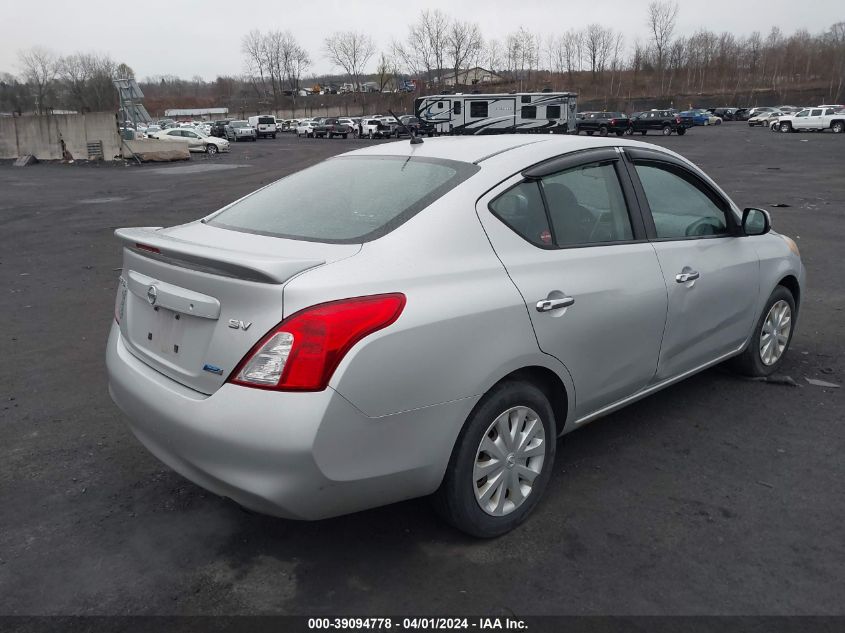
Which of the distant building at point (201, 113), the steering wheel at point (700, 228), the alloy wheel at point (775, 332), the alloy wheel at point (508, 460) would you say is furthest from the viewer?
the distant building at point (201, 113)

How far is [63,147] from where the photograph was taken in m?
32.7

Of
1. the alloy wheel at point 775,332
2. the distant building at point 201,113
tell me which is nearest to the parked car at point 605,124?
the alloy wheel at point 775,332

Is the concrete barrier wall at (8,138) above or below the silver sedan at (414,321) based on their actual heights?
above

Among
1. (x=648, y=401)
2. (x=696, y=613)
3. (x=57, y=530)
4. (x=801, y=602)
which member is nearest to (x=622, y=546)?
(x=696, y=613)

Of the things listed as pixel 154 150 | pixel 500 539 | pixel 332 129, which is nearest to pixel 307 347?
pixel 500 539

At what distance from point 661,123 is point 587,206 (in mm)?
49682

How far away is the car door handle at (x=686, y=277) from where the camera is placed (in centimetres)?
379

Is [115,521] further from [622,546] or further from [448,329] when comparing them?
[622,546]

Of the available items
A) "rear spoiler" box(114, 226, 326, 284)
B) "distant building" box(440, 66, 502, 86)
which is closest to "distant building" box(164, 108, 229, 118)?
"distant building" box(440, 66, 502, 86)

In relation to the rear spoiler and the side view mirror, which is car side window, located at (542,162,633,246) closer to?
the side view mirror

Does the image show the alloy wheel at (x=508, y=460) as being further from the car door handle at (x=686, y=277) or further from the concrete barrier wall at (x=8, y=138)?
the concrete barrier wall at (x=8, y=138)

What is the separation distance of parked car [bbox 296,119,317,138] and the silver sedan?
2424 inches

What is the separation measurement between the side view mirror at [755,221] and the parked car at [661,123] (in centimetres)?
4761

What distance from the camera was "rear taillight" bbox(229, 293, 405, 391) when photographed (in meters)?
2.39
